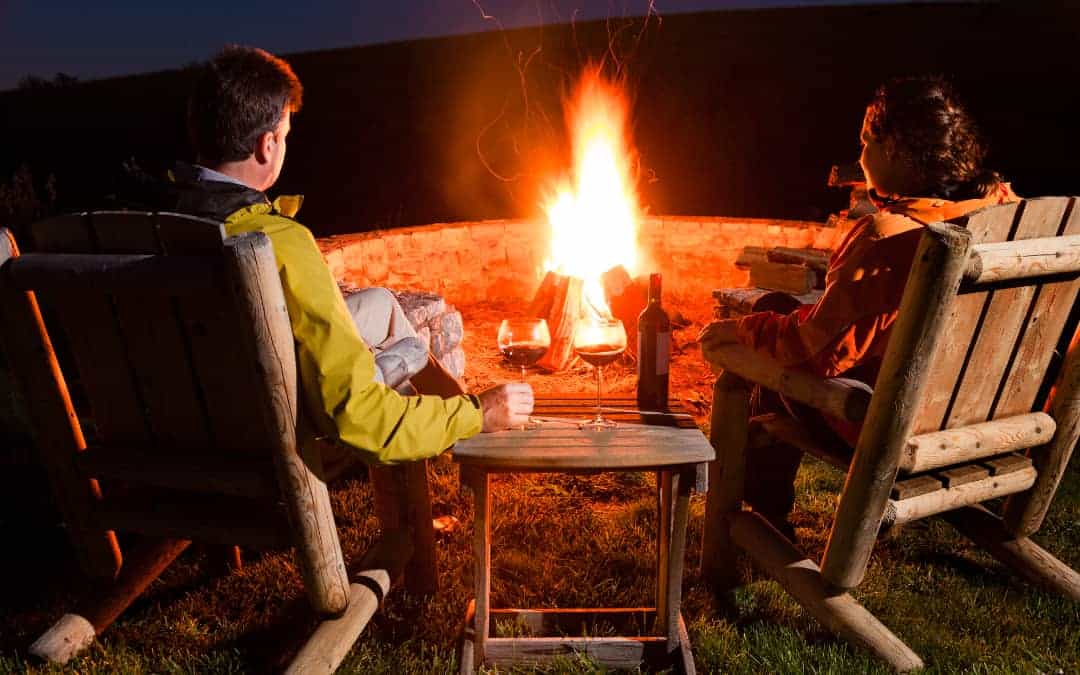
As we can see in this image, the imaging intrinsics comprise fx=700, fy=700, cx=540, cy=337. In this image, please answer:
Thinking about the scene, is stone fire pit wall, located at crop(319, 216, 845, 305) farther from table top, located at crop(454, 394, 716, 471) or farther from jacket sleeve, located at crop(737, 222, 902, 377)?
table top, located at crop(454, 394, 716, 471)

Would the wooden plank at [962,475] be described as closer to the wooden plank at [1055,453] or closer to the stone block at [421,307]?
the wooden plank at [1055,453]

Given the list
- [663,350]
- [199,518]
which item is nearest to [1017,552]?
[663,350]

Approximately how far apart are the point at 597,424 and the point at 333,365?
87 centimetres

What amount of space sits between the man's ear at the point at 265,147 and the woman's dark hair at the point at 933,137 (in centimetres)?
193

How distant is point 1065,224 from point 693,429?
120cm

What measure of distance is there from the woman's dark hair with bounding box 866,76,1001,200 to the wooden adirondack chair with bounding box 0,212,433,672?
6.51ft

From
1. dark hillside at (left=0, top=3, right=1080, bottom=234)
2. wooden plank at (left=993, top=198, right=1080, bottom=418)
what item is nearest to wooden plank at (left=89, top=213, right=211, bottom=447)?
wooden plank at (left=993, top=198, right=1080, bottom=418)

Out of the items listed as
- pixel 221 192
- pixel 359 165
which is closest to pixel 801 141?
pixel 359 165

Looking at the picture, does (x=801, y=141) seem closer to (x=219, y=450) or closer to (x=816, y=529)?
(x=816, y=529)

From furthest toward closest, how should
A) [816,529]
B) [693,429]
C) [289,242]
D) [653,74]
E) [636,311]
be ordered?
1. [653,74]
2. [636,311]
3. [816,529]
4. [693,429]
5. [289,242]

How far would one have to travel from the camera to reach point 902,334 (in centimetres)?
187

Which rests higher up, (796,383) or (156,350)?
(156,350)

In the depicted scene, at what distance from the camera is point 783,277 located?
523 cm

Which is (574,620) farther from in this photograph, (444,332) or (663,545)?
(444,332)
